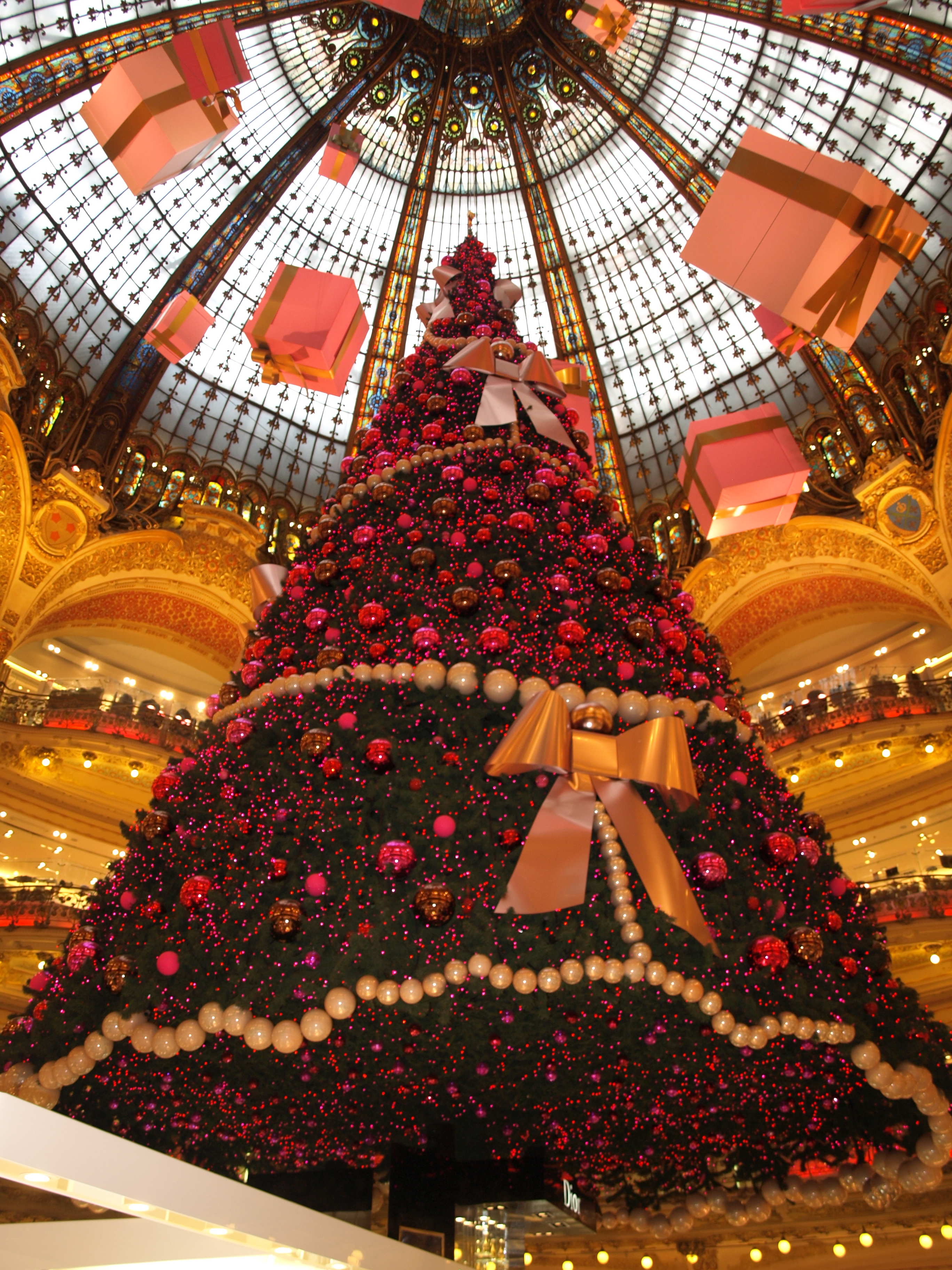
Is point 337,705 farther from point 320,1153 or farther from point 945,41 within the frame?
point 945,41

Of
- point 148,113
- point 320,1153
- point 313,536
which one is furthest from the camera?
point 148,113

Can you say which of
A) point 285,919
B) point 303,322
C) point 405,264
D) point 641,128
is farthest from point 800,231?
point 405,264

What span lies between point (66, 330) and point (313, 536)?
471 inches

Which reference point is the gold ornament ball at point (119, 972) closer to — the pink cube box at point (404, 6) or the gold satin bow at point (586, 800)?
the gold satin bow at point (586, 800)

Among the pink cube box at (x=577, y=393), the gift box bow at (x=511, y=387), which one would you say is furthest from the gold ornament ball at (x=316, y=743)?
the pink cube box at (x=577, y=393)

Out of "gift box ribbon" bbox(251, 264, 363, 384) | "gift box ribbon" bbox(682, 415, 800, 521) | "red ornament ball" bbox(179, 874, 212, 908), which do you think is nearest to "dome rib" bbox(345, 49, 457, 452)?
"gift box ribbon" bbox(251, 264, 363, 384)

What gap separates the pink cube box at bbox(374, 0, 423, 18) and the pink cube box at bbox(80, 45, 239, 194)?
1.28 metres

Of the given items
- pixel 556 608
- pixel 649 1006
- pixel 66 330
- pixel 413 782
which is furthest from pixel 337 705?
pixel 66 330

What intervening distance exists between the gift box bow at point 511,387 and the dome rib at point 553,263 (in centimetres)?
1063

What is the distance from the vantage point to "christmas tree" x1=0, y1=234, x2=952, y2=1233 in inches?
88.6

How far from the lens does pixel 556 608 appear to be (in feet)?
10.4

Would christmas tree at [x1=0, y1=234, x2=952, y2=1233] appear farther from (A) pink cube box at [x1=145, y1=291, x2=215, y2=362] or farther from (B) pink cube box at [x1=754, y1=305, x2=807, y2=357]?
(A) pink cube box at [x1=145, y1=291, x2=215, y2=362]

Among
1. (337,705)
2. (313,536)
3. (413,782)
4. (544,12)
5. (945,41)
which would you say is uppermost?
(544,12)

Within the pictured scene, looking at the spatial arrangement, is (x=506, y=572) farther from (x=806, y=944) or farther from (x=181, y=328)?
(x=181, y=328)
